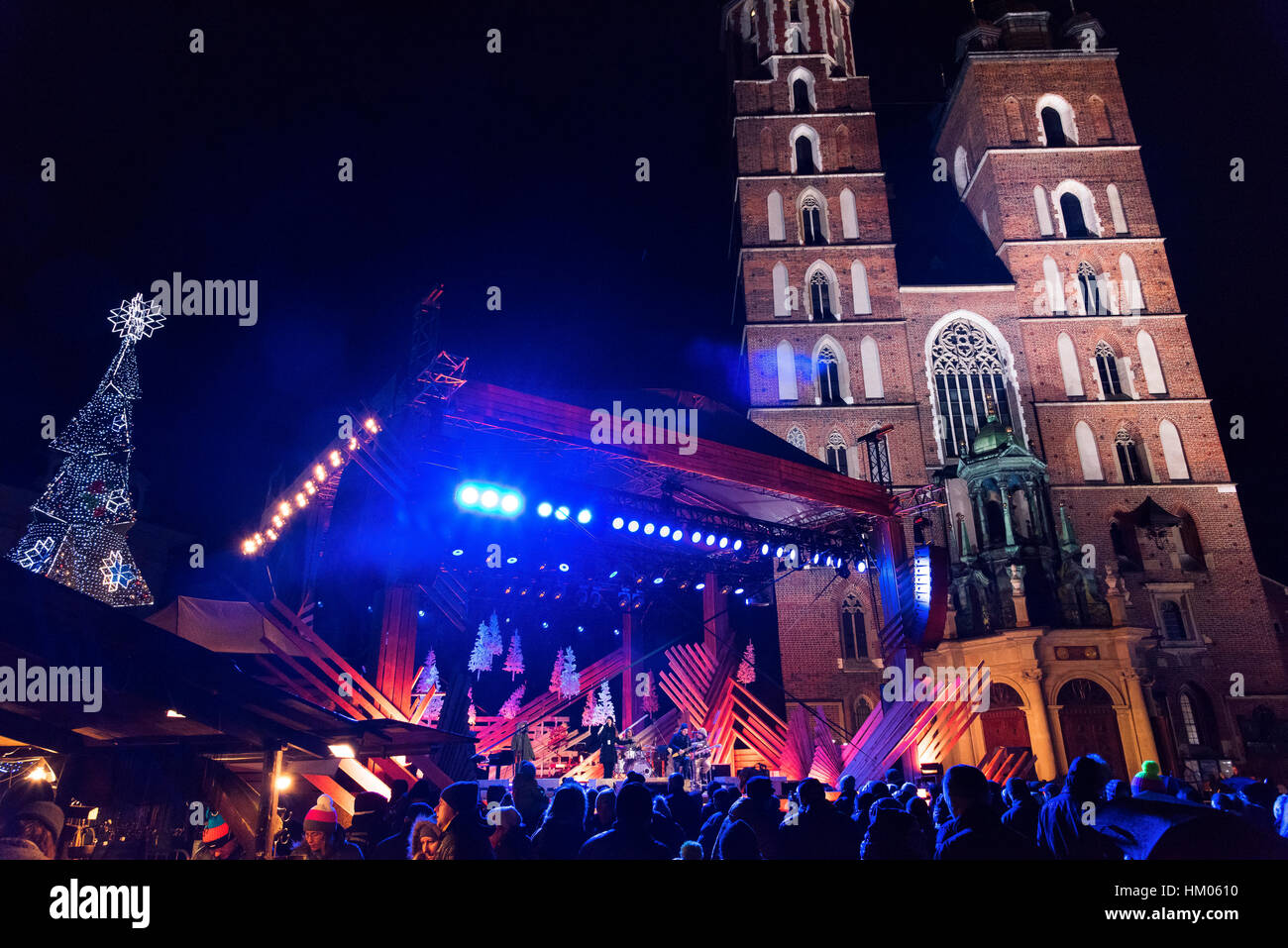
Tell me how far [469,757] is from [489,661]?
11787 millimetres

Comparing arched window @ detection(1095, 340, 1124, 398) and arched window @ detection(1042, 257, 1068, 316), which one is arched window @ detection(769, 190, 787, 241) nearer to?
arched window @ detection(1042, 257, 1068, 316)

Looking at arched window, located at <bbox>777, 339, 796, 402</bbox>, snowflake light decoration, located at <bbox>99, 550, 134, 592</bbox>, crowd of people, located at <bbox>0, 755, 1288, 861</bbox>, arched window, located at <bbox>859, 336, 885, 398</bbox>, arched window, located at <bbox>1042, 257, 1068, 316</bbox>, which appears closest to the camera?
crowd of people, located at <bbox>0, 755, 1288, 861</bbox>

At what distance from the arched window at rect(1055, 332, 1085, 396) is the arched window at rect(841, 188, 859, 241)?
24.9 feet

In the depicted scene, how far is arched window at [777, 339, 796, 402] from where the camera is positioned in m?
23.9

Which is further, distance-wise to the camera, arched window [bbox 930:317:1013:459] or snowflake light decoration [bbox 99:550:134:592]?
arched window [bbox 930:317:1013:459]

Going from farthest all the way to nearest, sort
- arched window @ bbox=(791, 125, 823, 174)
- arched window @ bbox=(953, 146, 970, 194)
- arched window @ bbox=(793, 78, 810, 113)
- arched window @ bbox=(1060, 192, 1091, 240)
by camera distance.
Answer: arched window @ bbox=(953, 146, 970, 194) < arched window @ bbox=(793, 78, 810, 113) < arched window @ bbox=(791, 125, 823, 174) < arched window @ bbox=(1060, 192, 1091, 240)

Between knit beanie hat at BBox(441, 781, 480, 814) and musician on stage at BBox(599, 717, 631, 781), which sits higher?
knit beanie hat at BBox(441, 781, 480, 814)

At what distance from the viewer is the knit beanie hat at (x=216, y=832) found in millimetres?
6434

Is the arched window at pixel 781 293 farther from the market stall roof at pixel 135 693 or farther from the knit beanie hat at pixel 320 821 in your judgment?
the knit beanie hat at pixel 320 821

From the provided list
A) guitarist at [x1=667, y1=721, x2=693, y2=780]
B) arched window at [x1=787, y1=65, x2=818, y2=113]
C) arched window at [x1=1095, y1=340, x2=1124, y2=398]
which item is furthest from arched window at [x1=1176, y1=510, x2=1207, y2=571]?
arched window at [x1=787, y1=65, x2=818, y2=113]

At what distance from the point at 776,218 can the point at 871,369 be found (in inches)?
250

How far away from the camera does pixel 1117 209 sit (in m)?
26.1

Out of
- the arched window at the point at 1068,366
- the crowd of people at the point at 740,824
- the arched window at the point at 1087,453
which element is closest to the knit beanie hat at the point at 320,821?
the crowd of people at the point at 740,824

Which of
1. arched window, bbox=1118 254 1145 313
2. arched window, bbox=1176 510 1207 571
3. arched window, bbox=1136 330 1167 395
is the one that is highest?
arched window, bbox=1118 254 1145 313
